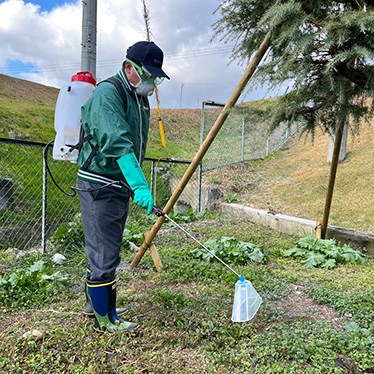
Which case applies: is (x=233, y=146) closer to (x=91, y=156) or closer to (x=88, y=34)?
(x=88, y=34)

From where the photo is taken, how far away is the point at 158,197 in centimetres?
782

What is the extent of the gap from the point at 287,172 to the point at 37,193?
6.18 metres

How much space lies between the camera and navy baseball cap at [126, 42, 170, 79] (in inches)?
91.5

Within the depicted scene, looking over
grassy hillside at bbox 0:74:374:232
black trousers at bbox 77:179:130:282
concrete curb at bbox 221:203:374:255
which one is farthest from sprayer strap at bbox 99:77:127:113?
concrete curb at bbox 221:203:374:255

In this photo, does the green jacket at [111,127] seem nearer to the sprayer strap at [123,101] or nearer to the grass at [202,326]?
the sprayer strap at [123,101]

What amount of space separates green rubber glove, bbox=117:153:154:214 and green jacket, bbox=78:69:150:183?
5cm

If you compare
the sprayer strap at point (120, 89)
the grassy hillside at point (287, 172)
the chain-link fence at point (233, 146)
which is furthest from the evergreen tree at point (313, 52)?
the chain-link fence at point (233, 146)

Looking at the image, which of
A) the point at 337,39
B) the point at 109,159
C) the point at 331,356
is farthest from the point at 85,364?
the point at 337,39

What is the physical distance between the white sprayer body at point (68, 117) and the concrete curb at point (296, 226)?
368 centimetres

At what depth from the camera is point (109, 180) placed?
7.68 feet

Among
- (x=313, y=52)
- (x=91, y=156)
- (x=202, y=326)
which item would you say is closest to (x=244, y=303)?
(x=202, y=326)

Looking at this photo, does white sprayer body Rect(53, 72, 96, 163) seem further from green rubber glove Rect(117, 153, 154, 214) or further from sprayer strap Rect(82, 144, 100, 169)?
green rubber glove Rect(117, 153, 154, 214)

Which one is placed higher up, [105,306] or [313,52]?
[313,52]

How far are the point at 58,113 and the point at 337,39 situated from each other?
88.3 inches
